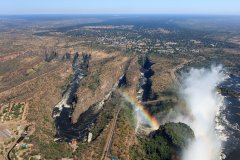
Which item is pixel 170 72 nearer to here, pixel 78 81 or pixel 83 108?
pixel 78 81

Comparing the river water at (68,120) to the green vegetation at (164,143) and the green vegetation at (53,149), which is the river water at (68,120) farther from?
the green vegetation at (164,143)

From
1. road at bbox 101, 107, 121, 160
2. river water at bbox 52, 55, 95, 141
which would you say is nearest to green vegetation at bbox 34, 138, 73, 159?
road at bbox 101, 107, 121, 160

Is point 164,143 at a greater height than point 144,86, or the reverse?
point 164,143

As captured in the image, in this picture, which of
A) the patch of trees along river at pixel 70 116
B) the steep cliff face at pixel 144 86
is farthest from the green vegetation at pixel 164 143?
the steep cliff face at pixel 144 86

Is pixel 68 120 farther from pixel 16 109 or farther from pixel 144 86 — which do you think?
pixel 144 86

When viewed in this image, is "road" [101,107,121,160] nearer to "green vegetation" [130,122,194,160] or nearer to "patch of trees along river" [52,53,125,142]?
"green vegetation" [130,122,194,160]

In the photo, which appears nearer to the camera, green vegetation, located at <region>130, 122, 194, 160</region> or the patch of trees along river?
green vegetation, located at <region>130, 122, 194, 160</region>

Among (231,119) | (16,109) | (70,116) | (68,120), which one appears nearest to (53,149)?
(68,120)

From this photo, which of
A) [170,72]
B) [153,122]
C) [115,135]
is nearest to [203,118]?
[153,122]

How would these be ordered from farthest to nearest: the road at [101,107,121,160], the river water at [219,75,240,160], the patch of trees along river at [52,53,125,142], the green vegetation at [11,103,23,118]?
the green vegetation at [11,103,23,118] → the patch of trees along river at [52,53,125,142] → the river water at [219,75,240,160] → the road at [101,107,121,160]
